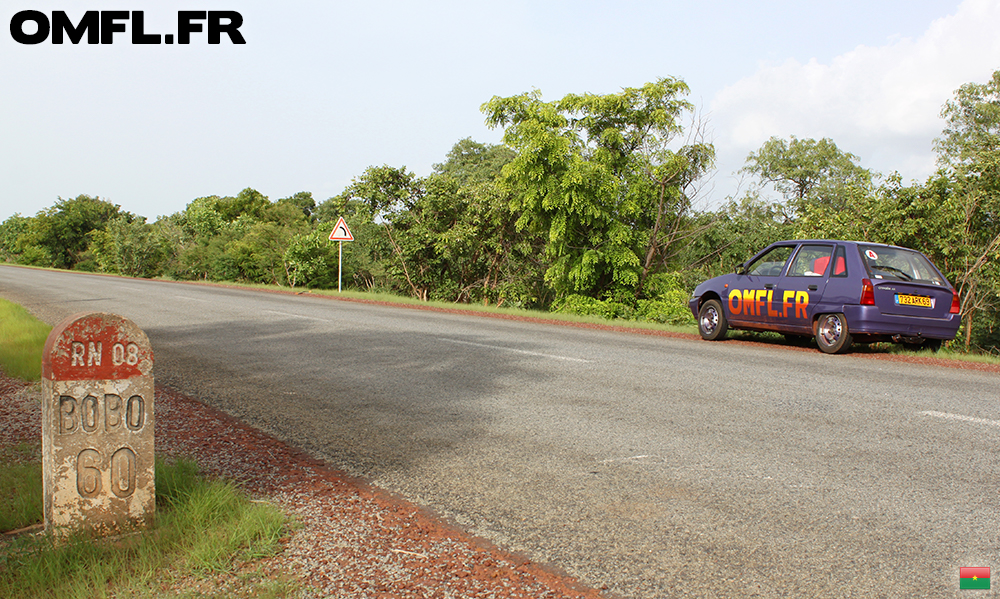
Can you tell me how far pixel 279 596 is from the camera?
2834 mm

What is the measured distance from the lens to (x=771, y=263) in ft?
40.9

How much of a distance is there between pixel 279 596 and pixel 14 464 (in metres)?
2.76

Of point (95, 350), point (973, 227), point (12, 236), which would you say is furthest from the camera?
point (12, 236)

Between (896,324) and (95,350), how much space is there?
10764mm

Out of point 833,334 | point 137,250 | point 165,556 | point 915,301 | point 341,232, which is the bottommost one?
point 165,556

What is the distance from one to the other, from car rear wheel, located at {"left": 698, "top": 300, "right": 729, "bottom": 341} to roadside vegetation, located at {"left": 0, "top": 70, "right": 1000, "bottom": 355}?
5.02 meters

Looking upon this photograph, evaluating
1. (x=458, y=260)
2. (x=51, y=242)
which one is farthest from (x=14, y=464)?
(x=51, y=242)

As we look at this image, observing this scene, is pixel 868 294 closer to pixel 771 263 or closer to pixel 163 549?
pixel 771 263

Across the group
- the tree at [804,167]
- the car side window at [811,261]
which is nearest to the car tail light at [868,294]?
the car side window at [811,261]

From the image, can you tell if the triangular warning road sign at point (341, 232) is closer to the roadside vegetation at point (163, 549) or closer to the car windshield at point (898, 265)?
the car windshield at point (898, 265)

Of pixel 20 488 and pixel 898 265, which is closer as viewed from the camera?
pixel 20 488

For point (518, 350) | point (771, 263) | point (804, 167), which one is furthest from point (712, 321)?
point (804, 167)

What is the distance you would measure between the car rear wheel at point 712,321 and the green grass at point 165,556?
10691 mm

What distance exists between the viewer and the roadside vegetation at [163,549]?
288 centimetres
